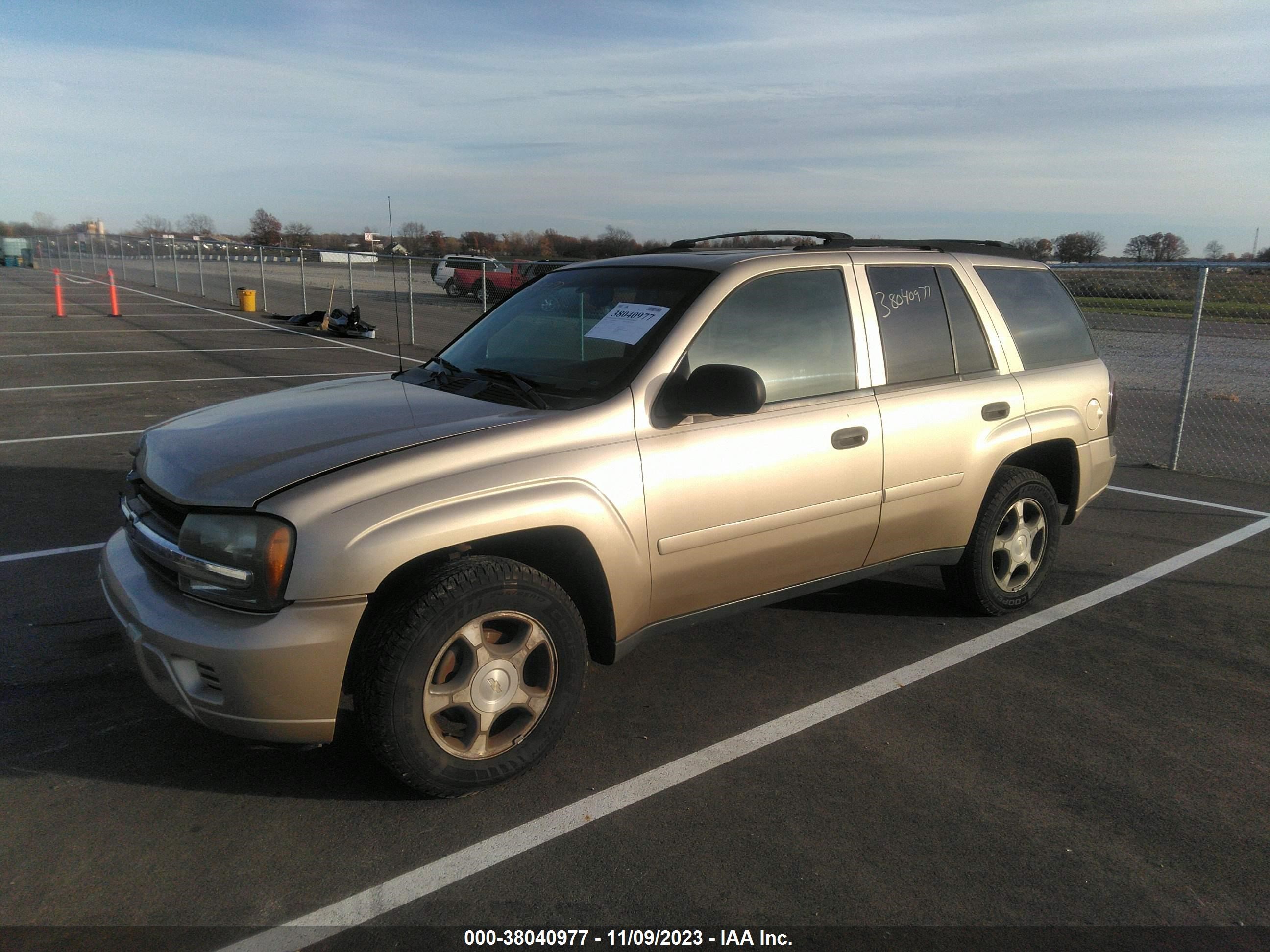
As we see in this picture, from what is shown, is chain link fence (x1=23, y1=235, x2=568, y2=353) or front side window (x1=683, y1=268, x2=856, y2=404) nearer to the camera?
front side window (x1=683, y1=268, x2=856, y2=404)

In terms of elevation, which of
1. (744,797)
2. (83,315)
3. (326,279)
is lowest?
(744,797)

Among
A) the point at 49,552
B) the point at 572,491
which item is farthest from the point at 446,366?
the point at 49,552

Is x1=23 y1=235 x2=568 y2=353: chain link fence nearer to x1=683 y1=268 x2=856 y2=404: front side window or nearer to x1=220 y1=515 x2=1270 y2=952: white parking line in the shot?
x1=683 y1=268 x2=856 y2=404: front side window

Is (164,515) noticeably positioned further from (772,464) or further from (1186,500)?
(1186,500)

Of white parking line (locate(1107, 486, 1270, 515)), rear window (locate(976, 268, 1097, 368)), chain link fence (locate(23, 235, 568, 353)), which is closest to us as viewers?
rear window (locate(976, 268, 1097, 368))

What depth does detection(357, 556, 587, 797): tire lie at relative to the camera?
2949 mm

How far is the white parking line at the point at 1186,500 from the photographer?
7352 mm

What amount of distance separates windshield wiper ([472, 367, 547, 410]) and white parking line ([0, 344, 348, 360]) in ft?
42.6

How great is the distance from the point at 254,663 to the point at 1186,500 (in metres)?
7.52

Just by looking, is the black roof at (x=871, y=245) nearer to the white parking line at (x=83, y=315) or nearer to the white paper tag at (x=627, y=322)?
the white paper tag at (x=627, y=322)

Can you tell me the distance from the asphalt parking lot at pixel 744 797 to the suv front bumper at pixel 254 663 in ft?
1.32

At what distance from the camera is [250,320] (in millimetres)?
21969

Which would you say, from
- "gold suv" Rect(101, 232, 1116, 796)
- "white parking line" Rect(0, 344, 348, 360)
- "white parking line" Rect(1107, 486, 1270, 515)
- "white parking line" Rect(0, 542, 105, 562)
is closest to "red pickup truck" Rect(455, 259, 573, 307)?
"white parking line" Rect(0, 344, 348, 360)

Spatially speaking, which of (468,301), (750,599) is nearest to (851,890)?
(750,599)
